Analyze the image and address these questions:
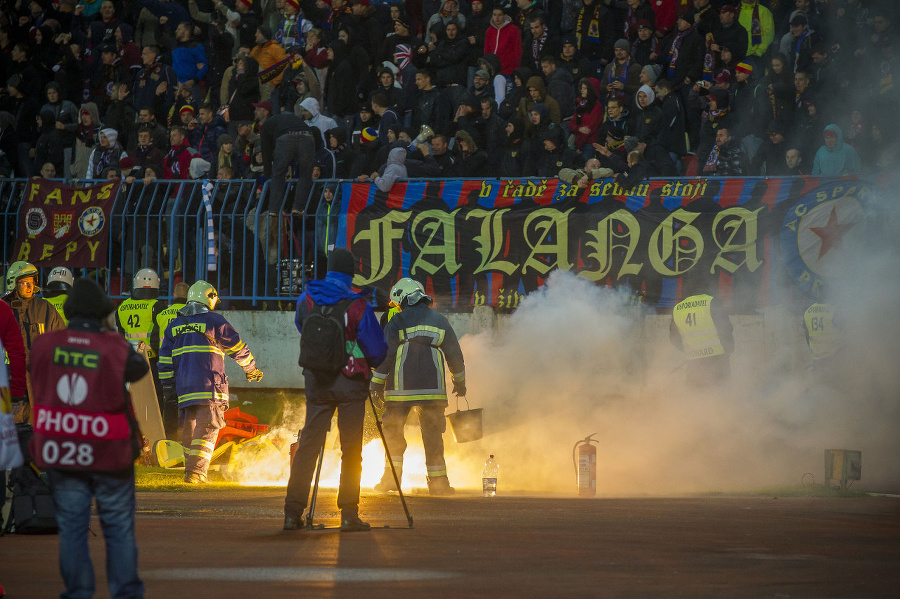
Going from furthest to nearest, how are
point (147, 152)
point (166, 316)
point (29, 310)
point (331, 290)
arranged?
1. point (147, 152)
2. point (166, 316)
3. point (29, 310)
4. point (331, 290)

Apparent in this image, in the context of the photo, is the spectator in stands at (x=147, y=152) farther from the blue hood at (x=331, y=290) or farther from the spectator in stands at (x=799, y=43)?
the blue hood at (x=331, y=290)

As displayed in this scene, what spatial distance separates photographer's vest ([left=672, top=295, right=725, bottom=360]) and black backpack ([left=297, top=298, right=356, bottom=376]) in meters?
6.23

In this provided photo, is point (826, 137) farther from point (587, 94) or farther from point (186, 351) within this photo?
point (186, 351)

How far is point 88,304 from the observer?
5.29 meters

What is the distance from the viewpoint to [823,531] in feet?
27.1

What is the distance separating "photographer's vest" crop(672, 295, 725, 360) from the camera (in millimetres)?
13133

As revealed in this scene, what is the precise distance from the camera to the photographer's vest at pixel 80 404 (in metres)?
5.09

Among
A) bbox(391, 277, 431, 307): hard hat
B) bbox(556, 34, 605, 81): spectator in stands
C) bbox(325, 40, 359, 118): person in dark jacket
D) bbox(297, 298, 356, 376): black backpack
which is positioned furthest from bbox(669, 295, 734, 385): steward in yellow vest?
bbox(325, 40, 359, 118): person in dark jacket

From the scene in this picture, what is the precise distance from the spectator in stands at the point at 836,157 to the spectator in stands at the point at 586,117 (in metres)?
3.04

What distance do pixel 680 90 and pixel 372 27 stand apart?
16.7 ft

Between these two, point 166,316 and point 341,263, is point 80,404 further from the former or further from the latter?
point 166,316

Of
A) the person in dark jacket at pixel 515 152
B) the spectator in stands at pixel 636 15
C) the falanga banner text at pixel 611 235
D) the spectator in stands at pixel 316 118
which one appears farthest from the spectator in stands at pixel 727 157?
the spectator in stands at pixel 316 118

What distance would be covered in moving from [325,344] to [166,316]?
6011mm

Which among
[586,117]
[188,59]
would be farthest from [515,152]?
[188,59]
